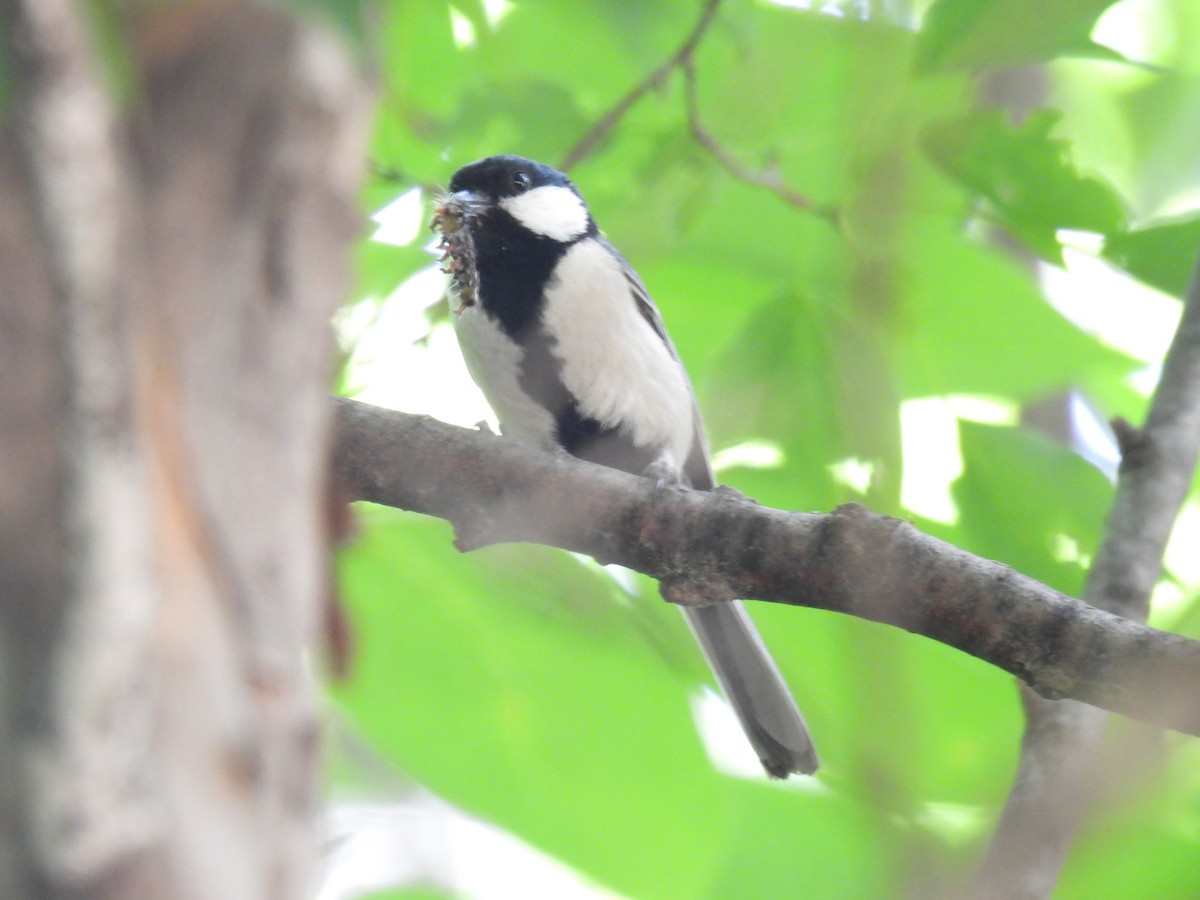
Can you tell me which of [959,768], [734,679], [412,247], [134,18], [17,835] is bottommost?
[734,679]

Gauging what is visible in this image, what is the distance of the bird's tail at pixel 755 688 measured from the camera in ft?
7.79

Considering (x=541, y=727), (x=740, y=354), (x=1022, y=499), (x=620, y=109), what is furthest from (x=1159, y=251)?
(x=541, y=727)

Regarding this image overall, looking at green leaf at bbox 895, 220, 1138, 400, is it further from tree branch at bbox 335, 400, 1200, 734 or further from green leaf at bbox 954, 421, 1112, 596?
tree branch at bbox 335, 400, 1200, 734

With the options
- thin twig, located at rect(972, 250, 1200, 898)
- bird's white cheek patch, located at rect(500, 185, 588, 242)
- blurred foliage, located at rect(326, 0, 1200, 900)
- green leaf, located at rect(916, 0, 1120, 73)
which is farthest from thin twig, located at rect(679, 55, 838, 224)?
bird's white cheek patch, located at rect(500, 185, 588, 242)

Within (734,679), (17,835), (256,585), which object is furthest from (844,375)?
(734,679)

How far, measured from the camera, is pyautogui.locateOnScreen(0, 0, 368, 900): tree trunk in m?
0.58

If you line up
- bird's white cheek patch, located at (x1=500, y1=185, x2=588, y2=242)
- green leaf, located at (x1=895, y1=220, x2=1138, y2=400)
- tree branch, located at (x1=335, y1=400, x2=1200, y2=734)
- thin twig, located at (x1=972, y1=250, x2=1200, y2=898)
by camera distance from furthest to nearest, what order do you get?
bird's white cheek patch, located at (x1=500, y1=185, x2=588, y2=242) < green leaf, located at (x1=895, y1=220, x2=1138, y2=400) < thin twig, located at (x1=972, y1=250, x2=1200, y2=898) < tree branch, located at (x1=335, y1=400, x2=1200, y2=734)

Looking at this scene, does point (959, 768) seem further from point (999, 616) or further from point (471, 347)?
point (471, 347)

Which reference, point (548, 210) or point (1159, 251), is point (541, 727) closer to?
point (1159, 251)

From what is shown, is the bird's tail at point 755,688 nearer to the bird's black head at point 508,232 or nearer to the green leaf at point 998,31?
the bird's black head at point 508,232

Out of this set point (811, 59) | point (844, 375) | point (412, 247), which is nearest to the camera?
point (844, 375)

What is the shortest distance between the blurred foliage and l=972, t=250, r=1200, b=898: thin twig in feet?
0.15

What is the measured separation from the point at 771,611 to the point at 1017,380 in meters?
0.53

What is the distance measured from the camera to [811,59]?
1.72m
